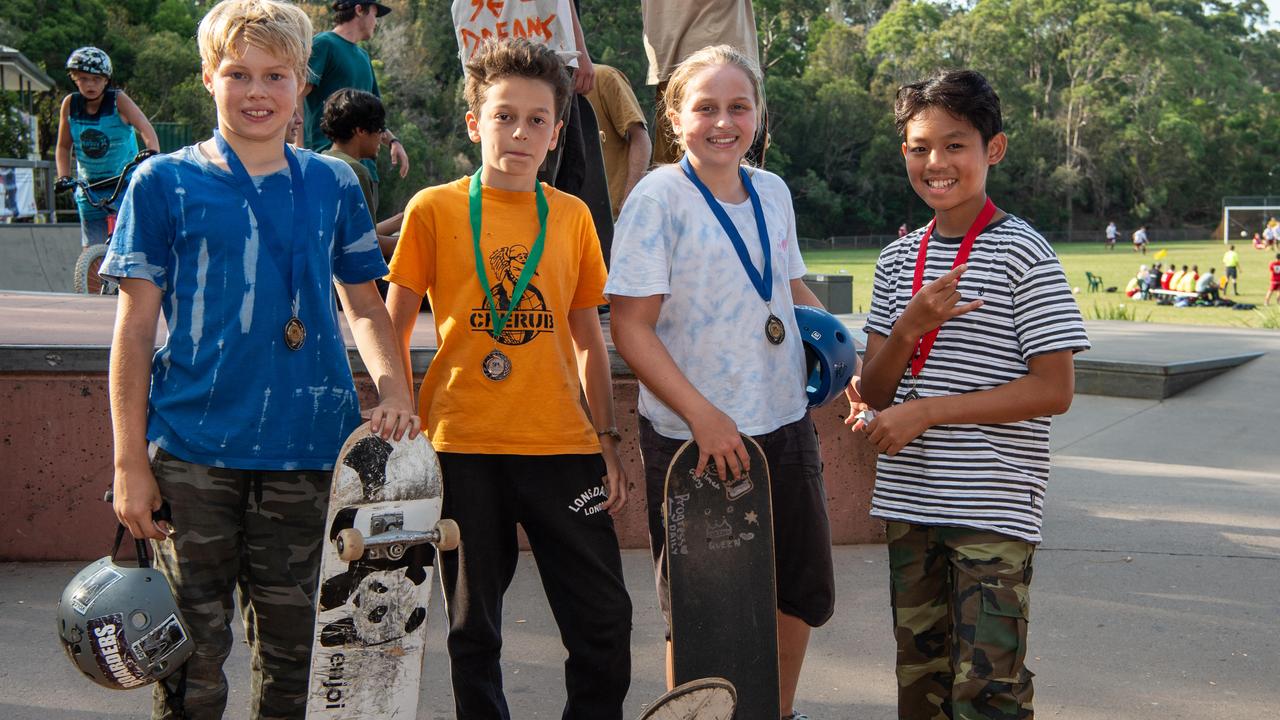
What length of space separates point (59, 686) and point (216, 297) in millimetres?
1711

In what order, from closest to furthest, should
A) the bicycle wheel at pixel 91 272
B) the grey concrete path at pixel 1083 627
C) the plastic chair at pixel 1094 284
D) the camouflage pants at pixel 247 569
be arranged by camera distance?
1. the camouflage pants at pixel 247 569
2. the grey concrete path at pixel 1083 627
3. the bicycle wheel at pixel 91 272
4. the plastic chair at pixel 1094 284

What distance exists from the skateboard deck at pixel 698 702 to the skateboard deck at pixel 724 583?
146mm

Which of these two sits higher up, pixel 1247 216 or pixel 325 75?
pixel 325 75

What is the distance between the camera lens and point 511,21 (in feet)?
14.0

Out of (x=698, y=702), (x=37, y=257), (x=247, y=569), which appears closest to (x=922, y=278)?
(x=698, y=702)

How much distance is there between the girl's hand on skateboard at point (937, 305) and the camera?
8.42 feet

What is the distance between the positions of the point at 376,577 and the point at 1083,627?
2734 mm

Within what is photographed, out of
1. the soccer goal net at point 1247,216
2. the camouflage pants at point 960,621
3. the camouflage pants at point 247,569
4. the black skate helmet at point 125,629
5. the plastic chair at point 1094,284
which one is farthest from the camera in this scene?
the soccer goal net at point 1247,216

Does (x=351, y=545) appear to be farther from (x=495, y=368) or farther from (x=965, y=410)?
(x=965, y=410)

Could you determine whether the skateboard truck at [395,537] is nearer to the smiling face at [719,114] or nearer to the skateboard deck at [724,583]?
the skateboard deck at [724,583]

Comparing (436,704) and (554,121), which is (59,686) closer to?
(436,704)

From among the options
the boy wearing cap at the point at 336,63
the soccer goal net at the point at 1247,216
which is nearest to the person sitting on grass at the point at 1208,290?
the boy wearing cap at the point at 336,63

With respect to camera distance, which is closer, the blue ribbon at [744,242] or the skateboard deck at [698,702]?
the skateboard deck at [698,702]

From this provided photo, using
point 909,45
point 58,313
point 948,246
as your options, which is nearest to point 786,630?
point 948,246
